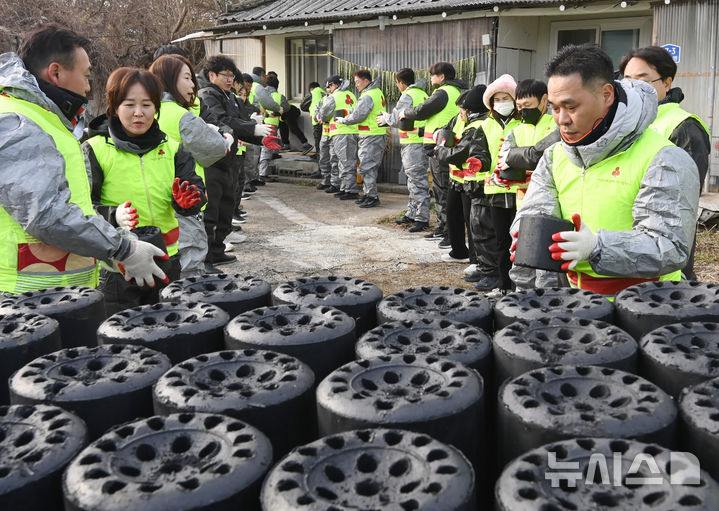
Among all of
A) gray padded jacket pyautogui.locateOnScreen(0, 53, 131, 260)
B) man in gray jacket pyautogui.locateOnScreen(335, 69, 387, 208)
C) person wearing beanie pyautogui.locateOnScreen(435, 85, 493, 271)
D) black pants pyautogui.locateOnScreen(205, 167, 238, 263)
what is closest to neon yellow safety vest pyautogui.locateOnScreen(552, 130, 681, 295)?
gray padded jacket pyautogui.locateOnScreen(0, 53, 131, 260)

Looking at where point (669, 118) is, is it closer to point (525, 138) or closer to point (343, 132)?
point (525, 138)

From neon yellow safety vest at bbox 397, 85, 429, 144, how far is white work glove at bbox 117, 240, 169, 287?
6676 millimetres

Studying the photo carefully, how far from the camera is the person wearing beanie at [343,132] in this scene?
1167 cm

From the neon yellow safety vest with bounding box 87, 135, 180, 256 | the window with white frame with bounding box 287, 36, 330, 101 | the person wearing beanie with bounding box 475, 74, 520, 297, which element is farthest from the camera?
the window with white frame with bounding box 287, 36, 330, 101

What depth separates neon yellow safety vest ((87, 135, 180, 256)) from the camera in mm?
3744

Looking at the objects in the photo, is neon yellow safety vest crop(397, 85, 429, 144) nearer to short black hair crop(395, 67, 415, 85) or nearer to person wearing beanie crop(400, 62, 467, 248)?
short black hair crop(395, 67, 415, 85)

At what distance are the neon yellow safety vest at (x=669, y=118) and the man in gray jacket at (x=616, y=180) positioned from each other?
1.49m

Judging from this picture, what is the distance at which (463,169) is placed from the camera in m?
6.73

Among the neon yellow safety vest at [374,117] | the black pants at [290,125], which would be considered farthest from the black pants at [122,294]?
the black pants at [290,125]

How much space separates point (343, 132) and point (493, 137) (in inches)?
227

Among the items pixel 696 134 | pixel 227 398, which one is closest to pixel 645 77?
pixel 696 134

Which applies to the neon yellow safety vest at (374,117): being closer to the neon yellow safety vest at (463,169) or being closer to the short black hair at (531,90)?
the neon yellow safety vest at (463,169)

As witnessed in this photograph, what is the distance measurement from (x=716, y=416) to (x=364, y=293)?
1.24 meters

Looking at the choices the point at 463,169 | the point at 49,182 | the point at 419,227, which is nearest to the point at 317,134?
the point at 419,227
